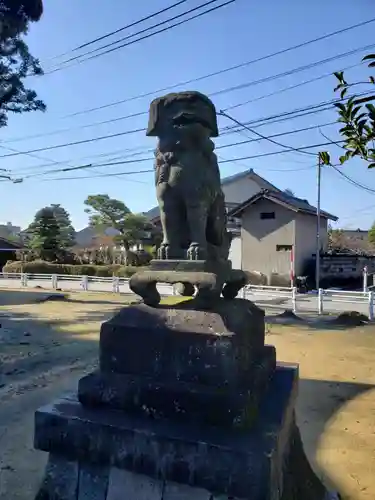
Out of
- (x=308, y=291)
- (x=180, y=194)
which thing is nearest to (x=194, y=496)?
(x=180, y=194)

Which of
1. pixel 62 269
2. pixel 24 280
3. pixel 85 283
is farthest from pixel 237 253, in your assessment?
pixel 24 280

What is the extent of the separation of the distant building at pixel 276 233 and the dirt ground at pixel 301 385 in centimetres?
1203

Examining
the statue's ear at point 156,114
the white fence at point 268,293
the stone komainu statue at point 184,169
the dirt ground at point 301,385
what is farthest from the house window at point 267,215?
the statue's ear at point 156,114

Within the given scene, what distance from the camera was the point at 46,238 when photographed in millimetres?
32031

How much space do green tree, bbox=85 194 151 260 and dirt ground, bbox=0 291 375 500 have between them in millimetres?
20554

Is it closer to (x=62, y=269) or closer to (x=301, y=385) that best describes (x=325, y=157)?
(x=301, y=385)

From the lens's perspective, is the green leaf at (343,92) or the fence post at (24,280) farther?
the fence post at (24,280)

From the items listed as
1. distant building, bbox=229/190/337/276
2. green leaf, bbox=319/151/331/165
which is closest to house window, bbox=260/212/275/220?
distant building, bbox=229/190/337/276

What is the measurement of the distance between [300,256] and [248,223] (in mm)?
3548

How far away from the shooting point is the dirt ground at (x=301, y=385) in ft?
11.9

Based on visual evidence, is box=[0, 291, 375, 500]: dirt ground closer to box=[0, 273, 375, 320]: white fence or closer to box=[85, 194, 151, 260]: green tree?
box=[0, 273, 375, 320]: white fence

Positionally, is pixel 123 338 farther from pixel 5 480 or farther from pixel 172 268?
pixel 5 480

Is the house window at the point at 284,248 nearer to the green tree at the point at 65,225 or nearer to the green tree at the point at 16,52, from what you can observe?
the green tree at the point at 16,52

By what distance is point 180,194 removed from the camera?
113 inches
